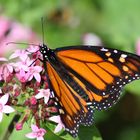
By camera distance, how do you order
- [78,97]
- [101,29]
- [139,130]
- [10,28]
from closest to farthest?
[78,97]
[139,130]
[10,28]
[101,29]

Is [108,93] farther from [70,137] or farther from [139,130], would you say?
[139,130]

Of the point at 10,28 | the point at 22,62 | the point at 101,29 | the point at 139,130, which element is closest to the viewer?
the point at 22,62

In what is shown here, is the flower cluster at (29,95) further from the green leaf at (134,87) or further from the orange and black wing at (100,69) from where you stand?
the green leaf at (134,87)

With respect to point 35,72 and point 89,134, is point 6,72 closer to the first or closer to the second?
point 35,72

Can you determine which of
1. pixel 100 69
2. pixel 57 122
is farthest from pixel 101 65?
pixel 57 122

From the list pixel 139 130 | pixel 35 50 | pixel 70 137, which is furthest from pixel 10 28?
pixel 70 137

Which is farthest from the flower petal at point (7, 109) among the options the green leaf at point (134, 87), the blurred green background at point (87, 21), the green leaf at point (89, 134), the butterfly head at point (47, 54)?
the blurred green background at point (87, 21)
